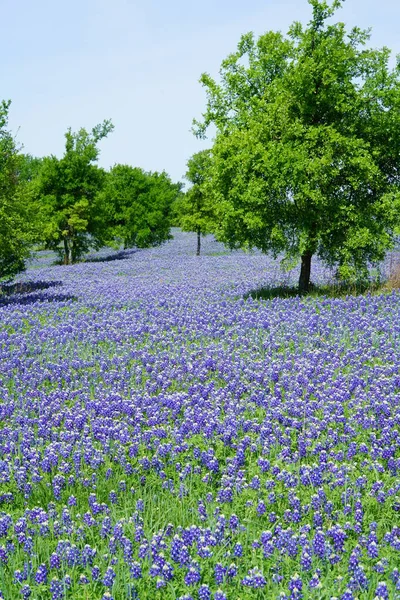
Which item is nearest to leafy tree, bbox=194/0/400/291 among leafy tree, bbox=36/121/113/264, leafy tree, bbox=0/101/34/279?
leafy tree, bbox=0/101/34/279

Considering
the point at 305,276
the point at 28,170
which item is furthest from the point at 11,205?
the point at 28,170

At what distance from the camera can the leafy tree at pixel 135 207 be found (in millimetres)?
Result: 51188

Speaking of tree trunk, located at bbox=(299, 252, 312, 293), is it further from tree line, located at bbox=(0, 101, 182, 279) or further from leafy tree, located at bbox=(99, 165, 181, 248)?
leafy tree, located at bbox=(99, 165, 181, 248)

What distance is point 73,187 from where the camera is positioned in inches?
1372

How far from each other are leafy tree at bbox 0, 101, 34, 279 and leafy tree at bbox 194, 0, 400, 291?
710 cm

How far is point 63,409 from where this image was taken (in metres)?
8.15

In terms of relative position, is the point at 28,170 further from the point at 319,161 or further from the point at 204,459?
the point at 204,459

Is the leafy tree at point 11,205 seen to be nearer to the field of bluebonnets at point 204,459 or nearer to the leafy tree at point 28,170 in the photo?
the leafy tree at point 28,170

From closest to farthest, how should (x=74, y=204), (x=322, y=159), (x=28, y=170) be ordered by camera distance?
1. (x=322, y=159)
2. (x=74, y=204)
3. (x=28, y=170)

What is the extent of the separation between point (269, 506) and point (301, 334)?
668 cm

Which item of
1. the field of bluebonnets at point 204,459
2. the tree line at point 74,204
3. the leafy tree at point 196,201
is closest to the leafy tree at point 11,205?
the tree line at point 74,204

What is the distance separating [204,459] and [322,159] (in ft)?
35.2

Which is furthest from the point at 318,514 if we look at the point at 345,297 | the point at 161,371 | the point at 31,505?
the point at 345,297

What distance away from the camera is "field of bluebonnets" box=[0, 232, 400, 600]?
13.7 feet
